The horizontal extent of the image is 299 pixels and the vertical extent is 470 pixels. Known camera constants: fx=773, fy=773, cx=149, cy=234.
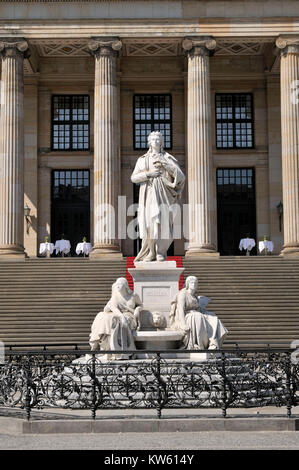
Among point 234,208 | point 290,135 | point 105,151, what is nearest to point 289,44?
point 290,135

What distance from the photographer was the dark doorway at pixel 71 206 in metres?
39.9

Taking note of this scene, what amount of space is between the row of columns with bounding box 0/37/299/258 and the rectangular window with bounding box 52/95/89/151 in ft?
22.1

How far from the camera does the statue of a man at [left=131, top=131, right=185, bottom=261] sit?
12.5 meters

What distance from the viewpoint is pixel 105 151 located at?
33406mm

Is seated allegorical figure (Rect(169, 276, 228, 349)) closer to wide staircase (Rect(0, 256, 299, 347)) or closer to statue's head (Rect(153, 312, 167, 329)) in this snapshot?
statue's head (Rect(153, 312, 167, 329))

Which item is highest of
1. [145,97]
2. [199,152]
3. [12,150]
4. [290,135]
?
[145,97]

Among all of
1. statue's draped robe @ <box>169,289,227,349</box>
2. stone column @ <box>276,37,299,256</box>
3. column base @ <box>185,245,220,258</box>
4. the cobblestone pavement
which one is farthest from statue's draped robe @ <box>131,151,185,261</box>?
stone column @ <box>276,37,299,256</box>

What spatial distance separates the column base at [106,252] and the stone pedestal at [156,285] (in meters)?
19.8

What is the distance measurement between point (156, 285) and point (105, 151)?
21.4 metres

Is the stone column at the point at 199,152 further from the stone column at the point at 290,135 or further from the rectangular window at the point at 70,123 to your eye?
the rectangular window at the point at 70,123

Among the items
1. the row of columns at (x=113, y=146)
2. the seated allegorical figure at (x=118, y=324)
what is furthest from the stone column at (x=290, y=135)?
the seated allegorical figure at (x=118, y=324)

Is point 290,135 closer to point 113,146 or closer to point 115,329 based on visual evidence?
point 113,146
